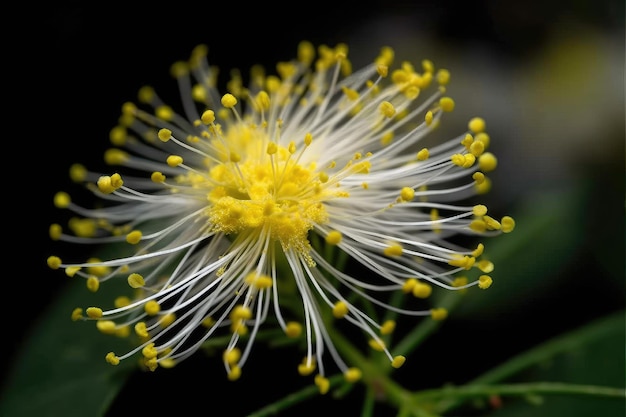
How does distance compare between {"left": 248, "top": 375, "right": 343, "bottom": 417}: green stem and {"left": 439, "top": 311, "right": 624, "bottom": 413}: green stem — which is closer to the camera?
{"left": 248, "top": 375, "right": 343, "bottom": 417}: green stem

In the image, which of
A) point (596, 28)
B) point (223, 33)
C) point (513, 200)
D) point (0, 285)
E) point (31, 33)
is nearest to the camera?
point (0, 285)

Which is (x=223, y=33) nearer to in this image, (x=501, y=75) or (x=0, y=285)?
(x=0, y=285)

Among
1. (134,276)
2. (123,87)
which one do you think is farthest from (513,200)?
(134,276)

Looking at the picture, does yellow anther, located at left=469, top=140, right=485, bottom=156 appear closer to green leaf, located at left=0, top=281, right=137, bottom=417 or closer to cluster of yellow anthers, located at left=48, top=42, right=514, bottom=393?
cluster of yellow anthers, located at left=48, top=42, right=514, bottom=393


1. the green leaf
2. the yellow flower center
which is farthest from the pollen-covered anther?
the green leaf

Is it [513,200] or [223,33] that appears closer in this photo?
[223,33]

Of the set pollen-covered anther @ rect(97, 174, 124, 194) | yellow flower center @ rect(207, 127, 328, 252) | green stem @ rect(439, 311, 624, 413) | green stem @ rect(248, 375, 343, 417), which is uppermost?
yellow flower center @ rect(207, 127, 328, 252)
